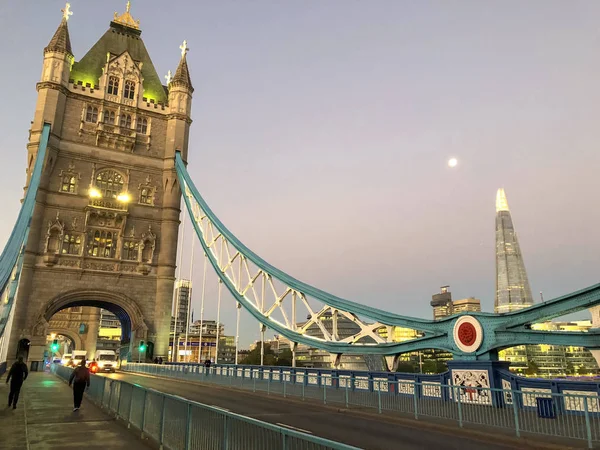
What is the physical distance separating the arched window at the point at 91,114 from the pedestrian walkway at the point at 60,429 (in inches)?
1333

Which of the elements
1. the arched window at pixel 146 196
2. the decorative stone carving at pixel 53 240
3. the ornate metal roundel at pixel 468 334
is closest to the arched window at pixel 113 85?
the arched window at pixel 146 196

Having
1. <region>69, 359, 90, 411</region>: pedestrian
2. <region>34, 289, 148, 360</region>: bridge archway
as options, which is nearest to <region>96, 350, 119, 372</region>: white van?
<region>34, 289, 148, 360</region>: bridge archway

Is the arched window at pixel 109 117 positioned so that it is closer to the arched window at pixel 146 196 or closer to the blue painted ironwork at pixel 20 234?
the blue painted ironwork at pixel 20 234

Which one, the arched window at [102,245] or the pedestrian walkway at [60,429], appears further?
the arched window at [102,245]

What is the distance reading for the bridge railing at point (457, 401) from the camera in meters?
10.5

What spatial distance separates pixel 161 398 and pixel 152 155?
39.5 meters

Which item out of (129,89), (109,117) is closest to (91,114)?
(109,117)

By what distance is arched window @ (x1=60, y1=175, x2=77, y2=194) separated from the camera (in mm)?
41000

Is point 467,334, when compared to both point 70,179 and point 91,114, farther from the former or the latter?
point 91,114

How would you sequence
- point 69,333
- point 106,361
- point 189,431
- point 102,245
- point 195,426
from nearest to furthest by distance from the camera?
point 195,426
point 189,431
point 106,361
point 102,245
point 69,333

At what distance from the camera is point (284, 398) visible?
18594 mm

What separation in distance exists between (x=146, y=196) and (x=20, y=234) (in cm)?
1198

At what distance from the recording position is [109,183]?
142 feet

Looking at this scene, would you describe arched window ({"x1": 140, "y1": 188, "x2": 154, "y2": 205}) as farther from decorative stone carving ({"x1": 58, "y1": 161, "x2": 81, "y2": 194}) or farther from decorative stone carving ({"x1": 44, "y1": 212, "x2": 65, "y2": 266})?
decorative stone carving ({"x1": 44, "y1": 212, "x2": 65, "y2": 266})
